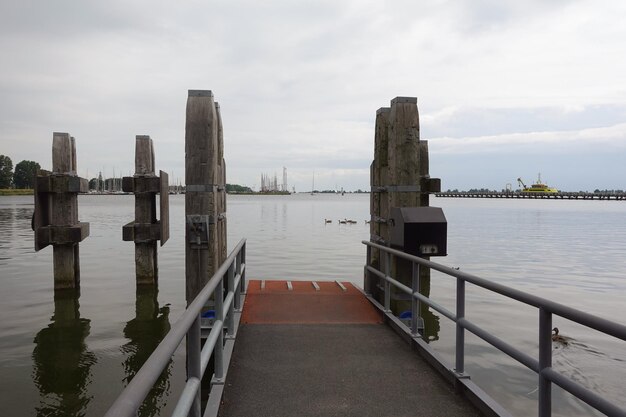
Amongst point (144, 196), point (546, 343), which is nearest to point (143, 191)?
point (144, 196)

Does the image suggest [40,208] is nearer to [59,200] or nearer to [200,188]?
[59,200]

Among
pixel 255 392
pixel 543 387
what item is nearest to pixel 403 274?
pixel 255 392

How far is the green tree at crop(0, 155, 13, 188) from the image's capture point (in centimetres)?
15188

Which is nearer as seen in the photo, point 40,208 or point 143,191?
point 40,208

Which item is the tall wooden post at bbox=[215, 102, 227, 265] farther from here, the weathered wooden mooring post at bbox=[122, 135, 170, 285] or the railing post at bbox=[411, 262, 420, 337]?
the railing post at bbox=[411, 262, 420, 337]

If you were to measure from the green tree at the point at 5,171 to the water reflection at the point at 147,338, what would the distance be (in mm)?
164150

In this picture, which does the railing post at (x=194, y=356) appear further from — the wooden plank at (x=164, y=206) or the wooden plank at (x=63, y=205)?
the wooden plank at (x=63, y=205)

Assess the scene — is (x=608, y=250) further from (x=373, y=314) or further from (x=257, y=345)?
(x=257, y=345)

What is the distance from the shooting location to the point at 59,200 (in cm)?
1073

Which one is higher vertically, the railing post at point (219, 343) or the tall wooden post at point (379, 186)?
the tall wooden post at point (379, 186)

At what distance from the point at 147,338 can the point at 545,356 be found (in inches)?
335

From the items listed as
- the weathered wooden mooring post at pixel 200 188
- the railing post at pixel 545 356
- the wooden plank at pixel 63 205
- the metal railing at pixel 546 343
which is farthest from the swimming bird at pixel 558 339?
the wooden plank at pixel 63 205

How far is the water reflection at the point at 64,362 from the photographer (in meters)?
6.96

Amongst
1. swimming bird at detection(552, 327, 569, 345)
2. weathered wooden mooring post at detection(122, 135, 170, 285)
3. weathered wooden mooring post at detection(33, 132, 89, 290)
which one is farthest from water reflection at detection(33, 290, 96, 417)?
swimming bird at detection(552, 327, 569, 345)
